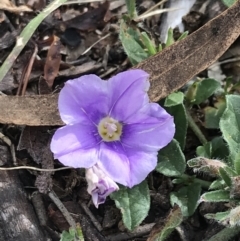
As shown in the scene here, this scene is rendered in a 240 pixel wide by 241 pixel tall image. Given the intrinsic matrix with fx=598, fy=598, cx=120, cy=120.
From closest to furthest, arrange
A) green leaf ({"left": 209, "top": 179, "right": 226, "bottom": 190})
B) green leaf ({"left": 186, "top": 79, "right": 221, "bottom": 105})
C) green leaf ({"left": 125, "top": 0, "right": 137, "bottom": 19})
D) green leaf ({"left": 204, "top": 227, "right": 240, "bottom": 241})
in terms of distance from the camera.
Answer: green leaf ({"left": 209, "top": 179, "right": 226, "bottom": 190}) < green leaf ({"left": 204, "top": 227, "right": 240, "bottom": 241}) < green leaf ({"left": 186, "top": 79, "right": 221, "bottom": 105}) < green leaf ({"left": 125, "top": 0, "right": 137, "bottom": 19})

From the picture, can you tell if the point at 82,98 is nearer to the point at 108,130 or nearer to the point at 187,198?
the point at 108,130

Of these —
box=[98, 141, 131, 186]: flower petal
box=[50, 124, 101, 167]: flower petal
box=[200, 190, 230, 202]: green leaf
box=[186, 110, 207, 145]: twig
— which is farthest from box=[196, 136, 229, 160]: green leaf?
box=[50, 124, 101, 167]: flower petal

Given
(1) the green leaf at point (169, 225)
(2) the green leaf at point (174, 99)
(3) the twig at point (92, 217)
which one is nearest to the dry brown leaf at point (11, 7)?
(2) the green leaf at point (174, 99)

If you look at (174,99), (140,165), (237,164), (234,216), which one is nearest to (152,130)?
(140,165)

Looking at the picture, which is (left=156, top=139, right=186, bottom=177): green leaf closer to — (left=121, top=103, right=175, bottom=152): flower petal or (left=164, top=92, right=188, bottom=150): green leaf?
(left=164, top=92, right=188, bottom=150): green leaf

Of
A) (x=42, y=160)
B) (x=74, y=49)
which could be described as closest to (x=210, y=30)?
(x=74, y=49)
